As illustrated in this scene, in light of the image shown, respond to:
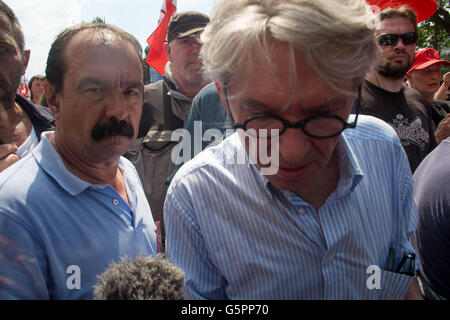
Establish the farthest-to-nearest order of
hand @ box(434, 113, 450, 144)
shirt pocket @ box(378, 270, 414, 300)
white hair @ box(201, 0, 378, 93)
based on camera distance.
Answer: hand @ box(434, 113, 450, 144), shirt pocket @ box(378, 270, 414, 300), white hair @ box(201, 0, 378, 93)

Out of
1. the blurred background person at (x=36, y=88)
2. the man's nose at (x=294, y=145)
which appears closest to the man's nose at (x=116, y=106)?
the man's nose at (x=294, y=145)

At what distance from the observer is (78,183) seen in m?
1.21

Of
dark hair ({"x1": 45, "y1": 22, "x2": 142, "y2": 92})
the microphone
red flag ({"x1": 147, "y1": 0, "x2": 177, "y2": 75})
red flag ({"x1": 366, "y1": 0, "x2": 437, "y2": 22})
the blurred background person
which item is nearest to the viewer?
the microphone

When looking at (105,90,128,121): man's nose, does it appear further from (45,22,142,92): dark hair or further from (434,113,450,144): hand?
(434,113,450,144): hand

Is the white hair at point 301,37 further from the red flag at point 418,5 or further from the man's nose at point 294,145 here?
the red flag at point 418,5

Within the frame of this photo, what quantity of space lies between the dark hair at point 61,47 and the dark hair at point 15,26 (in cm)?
37

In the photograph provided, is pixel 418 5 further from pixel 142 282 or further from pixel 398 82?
pixel 142 282

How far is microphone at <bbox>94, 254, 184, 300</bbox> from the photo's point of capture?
676 millimetres

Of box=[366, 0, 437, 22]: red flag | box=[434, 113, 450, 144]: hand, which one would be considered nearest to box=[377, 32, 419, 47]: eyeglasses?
box=[366, 0, 437, 22]: red flag

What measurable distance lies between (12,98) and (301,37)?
1334 mm

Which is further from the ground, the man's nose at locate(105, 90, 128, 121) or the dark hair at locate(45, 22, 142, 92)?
the dark hair at locate(45, 22, 142, 92)

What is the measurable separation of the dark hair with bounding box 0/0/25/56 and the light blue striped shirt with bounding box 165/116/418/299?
998 mm

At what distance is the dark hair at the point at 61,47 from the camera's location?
1.26 metres

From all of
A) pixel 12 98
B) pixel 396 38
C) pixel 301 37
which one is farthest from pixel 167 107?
pixel 301 37
